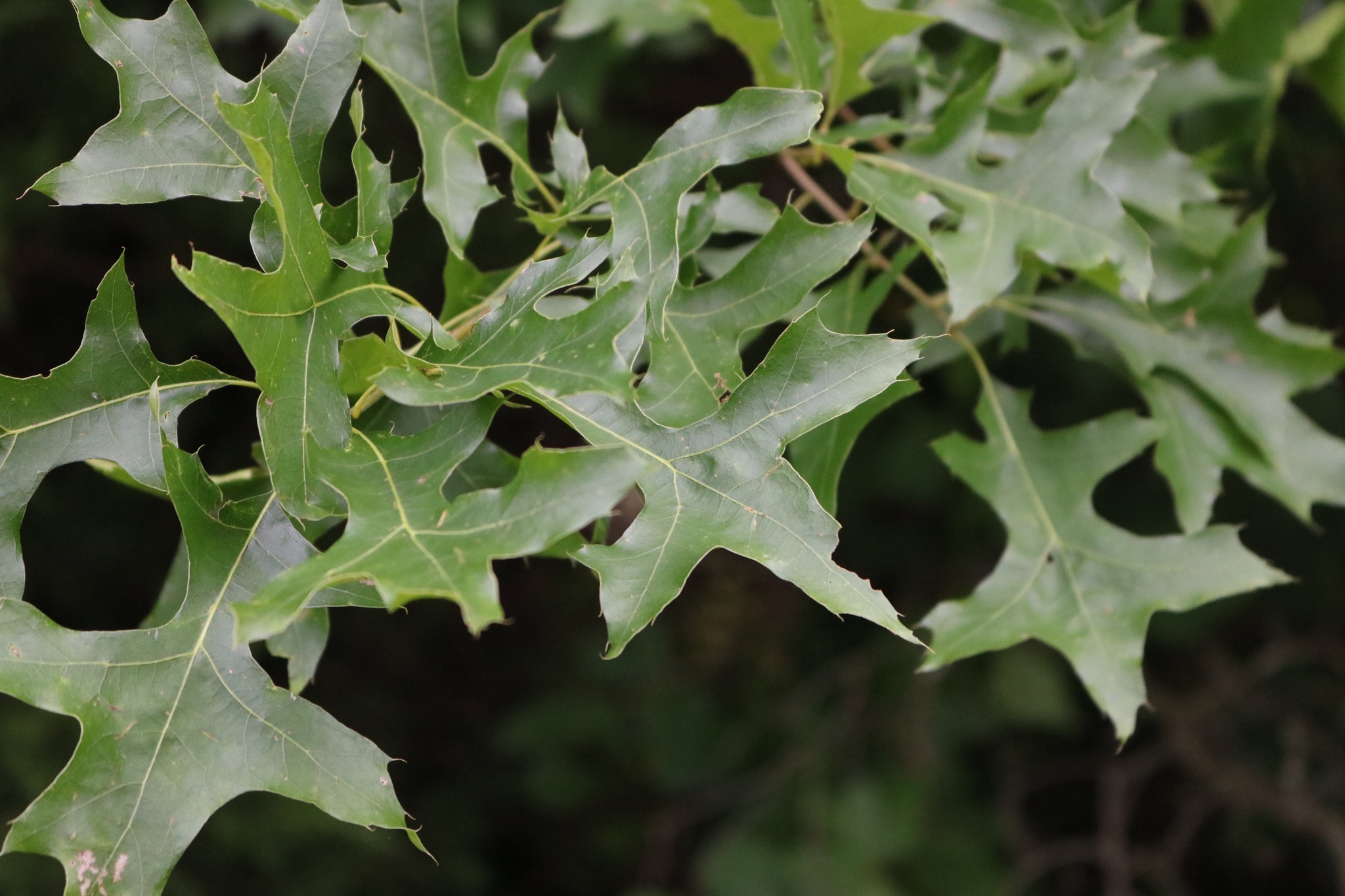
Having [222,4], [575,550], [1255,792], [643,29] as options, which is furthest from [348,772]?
[1255,792]

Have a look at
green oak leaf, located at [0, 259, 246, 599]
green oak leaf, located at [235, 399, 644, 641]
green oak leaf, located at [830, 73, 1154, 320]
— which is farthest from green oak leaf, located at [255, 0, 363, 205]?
green oak leaf, located at [830, 73, 1154, 320]

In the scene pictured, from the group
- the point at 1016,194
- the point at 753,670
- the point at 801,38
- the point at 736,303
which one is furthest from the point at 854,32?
the point at 753,670

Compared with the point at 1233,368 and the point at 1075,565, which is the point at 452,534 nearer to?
the point at 1075,565

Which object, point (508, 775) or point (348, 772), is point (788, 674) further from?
point (348, 772)

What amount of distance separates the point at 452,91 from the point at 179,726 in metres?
0.58

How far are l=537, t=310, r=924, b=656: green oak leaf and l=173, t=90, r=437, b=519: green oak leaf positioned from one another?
16 centimetres

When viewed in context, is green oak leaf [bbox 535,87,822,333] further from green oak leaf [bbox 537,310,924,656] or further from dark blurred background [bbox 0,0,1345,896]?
dark blurred background [bbox 0,0,1345,896]

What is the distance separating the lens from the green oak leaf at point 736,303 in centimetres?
80

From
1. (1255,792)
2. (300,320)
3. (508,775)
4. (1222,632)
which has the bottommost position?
(508,775)

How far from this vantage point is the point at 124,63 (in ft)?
2.42

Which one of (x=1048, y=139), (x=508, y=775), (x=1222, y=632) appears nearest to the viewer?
(x=1048, y=139)

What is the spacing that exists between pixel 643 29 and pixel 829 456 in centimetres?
68

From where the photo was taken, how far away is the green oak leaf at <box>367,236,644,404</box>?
0.63m

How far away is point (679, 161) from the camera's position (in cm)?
81
